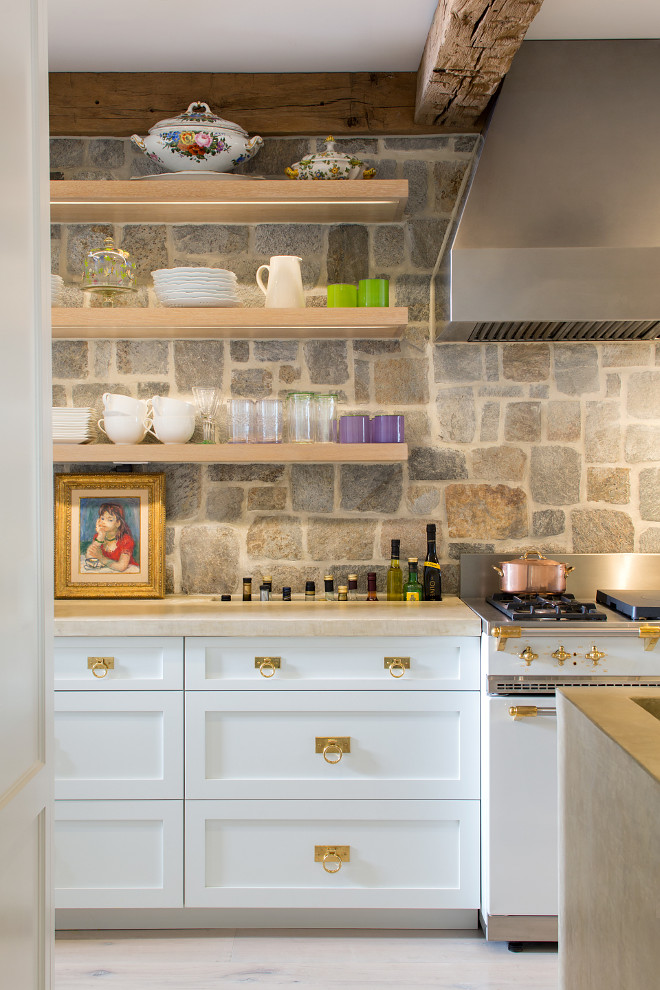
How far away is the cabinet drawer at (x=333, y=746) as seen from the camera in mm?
2395

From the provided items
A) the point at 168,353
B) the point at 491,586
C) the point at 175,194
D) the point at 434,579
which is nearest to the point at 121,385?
the point at 168,353

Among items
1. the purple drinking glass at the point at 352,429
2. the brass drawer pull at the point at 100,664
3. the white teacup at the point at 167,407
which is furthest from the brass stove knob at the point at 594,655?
the white teacup at the point at 167,407

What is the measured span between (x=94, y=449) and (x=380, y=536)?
1.04 m

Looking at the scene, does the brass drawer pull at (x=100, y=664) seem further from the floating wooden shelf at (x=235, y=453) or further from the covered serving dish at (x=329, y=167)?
the covered serving dish at (x=329, y=167)

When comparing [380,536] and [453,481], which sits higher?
[453,481]

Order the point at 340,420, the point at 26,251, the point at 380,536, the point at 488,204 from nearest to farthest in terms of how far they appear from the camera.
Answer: the point at 26,251, the point at 488,204, the point at 340,420, the point at 380,536

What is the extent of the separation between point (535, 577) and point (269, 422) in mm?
1014

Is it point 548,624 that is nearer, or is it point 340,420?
point 548,624

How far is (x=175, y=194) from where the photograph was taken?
268 cm

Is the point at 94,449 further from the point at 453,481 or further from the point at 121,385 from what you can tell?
the point at 453,481

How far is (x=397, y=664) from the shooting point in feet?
7.91

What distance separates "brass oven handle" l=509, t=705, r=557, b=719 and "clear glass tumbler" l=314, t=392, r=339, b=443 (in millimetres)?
1070

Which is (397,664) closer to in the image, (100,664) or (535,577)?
(535,577)

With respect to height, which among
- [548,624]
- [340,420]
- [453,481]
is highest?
[340,420]
